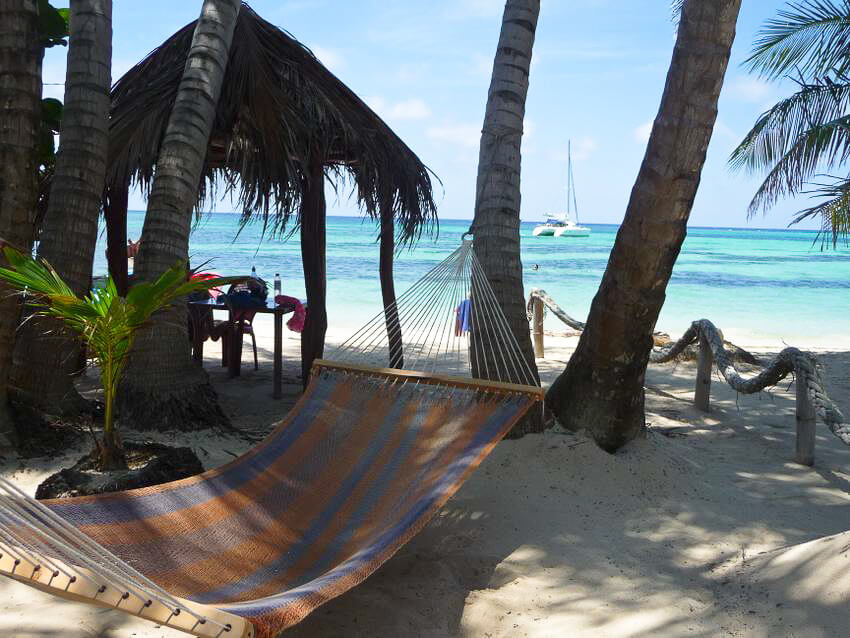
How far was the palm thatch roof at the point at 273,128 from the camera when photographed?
11.7 ft

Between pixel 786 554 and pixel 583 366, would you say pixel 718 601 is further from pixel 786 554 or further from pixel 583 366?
pixel 583 366

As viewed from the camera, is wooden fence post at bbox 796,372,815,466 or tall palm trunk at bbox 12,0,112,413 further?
wooden fence post at bbox 796,372,815,466

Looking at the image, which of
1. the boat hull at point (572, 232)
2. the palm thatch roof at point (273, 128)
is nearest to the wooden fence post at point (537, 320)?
the palm thatch roof at point (273, 128)

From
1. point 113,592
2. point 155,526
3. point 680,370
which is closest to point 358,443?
point 155,526

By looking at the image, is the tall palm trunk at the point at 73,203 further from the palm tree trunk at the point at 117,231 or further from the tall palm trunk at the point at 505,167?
the tall palm trunk at the point at 505,167

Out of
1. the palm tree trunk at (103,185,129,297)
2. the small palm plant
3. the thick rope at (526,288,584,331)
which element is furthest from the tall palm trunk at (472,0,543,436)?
the thick rope at (526,288,584,331)

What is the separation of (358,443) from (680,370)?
12.5 ft

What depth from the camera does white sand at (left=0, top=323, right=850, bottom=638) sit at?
185 cm

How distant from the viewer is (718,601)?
1.98 metres

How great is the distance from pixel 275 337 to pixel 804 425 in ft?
8.69

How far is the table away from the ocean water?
0.99m

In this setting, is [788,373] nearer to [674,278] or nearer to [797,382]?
[797,382]

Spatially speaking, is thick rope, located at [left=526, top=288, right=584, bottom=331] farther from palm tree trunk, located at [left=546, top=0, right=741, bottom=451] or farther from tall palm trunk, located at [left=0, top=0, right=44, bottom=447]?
tall palm trunk, located at [left=0, top=0, right=44, bottom=447]

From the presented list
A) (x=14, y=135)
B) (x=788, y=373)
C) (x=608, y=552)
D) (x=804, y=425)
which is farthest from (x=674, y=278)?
(x=14, y=135)
